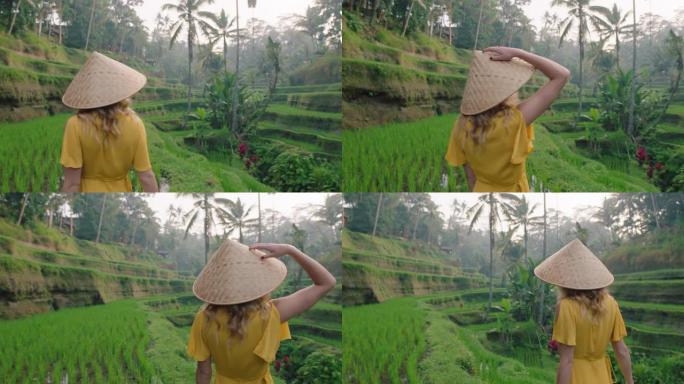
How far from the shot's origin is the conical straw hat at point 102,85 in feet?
14.1

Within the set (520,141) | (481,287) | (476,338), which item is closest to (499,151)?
(520,141)

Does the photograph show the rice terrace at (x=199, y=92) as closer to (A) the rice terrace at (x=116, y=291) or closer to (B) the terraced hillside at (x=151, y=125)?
(B) the terraced hillside at (x=151, y=125)

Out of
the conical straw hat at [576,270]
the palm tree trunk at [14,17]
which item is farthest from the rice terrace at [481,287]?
the palm tree trunk at [14,17]

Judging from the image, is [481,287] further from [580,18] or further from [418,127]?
[580,18]

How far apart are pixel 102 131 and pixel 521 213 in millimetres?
3476

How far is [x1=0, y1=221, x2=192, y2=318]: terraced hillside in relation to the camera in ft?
19.1

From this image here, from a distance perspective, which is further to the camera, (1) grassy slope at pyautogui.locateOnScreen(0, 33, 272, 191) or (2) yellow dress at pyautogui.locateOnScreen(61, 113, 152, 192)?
(1) grassy slope at pyautogui.locateOnScreen(0, 33, 272, 191)

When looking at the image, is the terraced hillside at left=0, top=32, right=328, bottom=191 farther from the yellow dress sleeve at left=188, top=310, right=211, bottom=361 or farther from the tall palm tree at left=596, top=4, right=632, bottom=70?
the yellow dress sleeve at left=188, top=310, right=211, bottom=361

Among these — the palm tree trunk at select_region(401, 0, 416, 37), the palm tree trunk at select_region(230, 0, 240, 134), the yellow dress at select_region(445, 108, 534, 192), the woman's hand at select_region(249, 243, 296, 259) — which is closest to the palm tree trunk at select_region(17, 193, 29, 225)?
the palm tree trunk at select_region(230, 0, 240, 134)

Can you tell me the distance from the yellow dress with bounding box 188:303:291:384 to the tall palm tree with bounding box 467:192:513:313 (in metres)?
2.67

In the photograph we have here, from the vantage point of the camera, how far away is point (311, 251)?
19.8 feet

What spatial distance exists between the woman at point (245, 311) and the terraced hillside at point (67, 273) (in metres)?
2.29

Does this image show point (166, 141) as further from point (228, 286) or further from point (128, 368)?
point (228, 286)

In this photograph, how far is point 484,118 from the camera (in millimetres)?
4141
